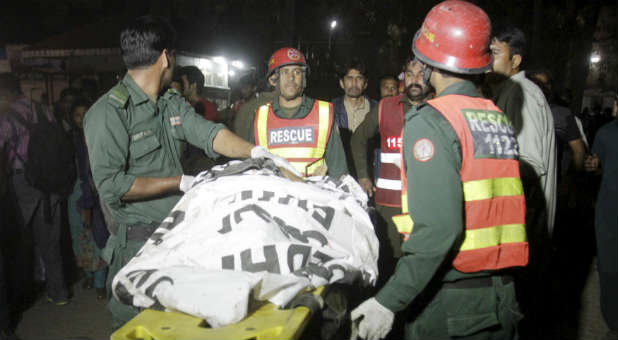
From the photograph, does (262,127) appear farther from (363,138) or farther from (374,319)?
(374,319)

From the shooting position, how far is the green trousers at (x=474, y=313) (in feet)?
5.95

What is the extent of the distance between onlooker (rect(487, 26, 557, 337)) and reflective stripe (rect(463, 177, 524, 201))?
1.23 m

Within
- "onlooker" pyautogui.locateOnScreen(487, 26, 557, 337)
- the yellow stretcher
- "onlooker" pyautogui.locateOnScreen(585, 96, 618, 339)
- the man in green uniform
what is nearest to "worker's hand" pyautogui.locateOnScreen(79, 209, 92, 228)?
the man in green uniform

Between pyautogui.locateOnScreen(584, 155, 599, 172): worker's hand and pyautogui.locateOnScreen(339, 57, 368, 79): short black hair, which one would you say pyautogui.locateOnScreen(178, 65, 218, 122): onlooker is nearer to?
pyautogui.locateOnScreen(339, 57, 368, 79): short black hair

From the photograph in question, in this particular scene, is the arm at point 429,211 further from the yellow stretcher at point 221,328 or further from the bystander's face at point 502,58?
the bystander's face at point 502,58

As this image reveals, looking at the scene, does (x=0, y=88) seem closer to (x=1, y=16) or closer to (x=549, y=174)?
(x=549, y=174)

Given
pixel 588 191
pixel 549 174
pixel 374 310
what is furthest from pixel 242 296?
pixel 588 191

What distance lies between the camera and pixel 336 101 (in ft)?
18.7

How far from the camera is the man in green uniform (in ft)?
7.54

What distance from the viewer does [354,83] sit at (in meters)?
5.48

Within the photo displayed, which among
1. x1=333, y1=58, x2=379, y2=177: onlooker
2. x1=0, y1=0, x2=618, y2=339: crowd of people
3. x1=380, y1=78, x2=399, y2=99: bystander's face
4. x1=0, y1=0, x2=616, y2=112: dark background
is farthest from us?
x1=0, y1=0, x2=616, y2=112: dark background

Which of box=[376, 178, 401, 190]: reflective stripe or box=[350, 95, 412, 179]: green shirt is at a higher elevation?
box=[350, 95, 412, 179]: green shirt

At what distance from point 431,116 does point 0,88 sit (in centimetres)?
427

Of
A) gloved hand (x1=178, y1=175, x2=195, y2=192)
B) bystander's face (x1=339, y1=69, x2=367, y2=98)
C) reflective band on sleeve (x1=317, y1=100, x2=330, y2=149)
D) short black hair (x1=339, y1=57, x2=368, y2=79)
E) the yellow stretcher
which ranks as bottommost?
the yellow stretcher
